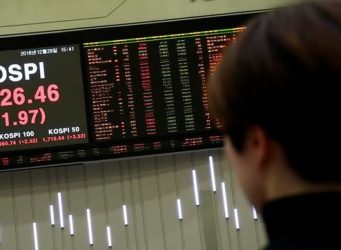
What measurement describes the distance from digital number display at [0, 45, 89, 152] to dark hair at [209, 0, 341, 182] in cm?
425

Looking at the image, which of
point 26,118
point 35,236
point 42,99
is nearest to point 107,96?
point 42,99

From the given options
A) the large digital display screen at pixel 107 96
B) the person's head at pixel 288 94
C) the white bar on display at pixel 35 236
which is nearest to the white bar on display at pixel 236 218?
the large digital display screen at pixel 107 96

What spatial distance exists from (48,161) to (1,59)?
904 mm

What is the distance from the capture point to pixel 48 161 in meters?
4.89

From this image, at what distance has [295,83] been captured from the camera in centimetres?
66

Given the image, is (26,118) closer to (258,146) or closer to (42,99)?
(42,99)

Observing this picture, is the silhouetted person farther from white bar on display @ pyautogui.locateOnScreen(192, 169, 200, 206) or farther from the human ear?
white bar on display @ pyautogui.locateOnScreen(192, 169, 200, 206)

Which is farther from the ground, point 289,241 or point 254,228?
point 289,241

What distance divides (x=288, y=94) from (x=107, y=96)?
4278 millimetres

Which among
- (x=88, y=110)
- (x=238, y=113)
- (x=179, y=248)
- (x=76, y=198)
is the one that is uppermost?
(x=88, y=110)

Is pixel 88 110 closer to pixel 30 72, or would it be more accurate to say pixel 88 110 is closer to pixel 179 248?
pixel 30 72

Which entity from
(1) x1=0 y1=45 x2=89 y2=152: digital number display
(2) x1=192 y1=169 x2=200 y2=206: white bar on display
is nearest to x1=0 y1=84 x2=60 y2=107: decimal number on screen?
(1) x1=0 y1=45 x2=89 y2=152: digital number display

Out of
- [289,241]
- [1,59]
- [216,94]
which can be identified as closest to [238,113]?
[216,94]

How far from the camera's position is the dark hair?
656 millimetres
